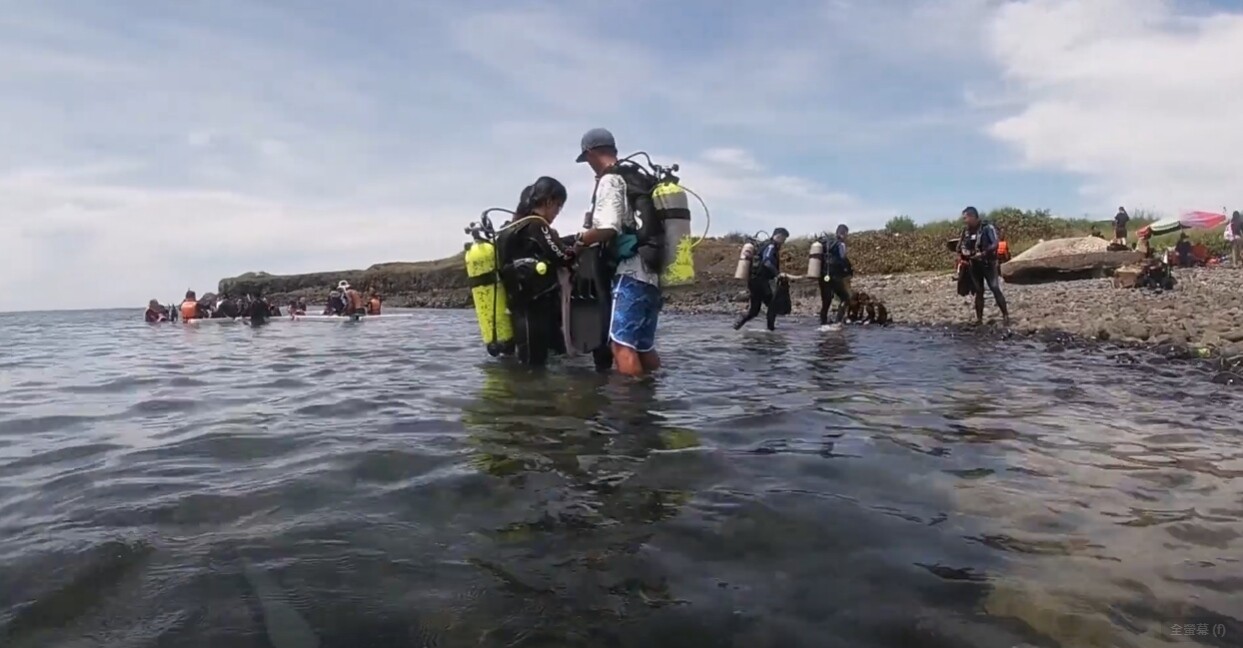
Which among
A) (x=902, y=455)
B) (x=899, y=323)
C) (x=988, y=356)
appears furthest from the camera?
(x=899, y=323)

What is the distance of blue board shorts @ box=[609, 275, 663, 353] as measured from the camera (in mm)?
6707

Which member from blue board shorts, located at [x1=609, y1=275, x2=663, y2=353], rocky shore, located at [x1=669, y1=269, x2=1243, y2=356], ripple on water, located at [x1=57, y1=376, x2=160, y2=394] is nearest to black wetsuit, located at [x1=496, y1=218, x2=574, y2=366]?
blue board shorts, located at [x1=609, y1=275, x2=663, y2=353]

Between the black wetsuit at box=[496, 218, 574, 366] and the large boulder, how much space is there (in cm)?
2025

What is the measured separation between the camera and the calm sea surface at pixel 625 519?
2.23 m

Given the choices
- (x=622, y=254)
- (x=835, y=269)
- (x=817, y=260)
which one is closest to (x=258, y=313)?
(x=817, y=260)

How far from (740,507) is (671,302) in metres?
24.7

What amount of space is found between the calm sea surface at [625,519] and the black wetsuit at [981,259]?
26.6 feet

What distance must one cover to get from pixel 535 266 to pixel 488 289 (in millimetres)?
965

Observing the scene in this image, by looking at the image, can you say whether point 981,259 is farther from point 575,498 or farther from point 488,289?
point 575,498

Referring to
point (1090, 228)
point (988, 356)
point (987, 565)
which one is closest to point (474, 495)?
point (987, 565)

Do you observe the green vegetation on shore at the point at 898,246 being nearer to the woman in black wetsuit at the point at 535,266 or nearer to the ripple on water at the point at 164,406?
the woman in black wetsuit at the point at 535,266

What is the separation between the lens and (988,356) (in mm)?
9289

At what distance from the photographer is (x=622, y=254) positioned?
671 cm

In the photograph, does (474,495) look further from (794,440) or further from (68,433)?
(68,433)
